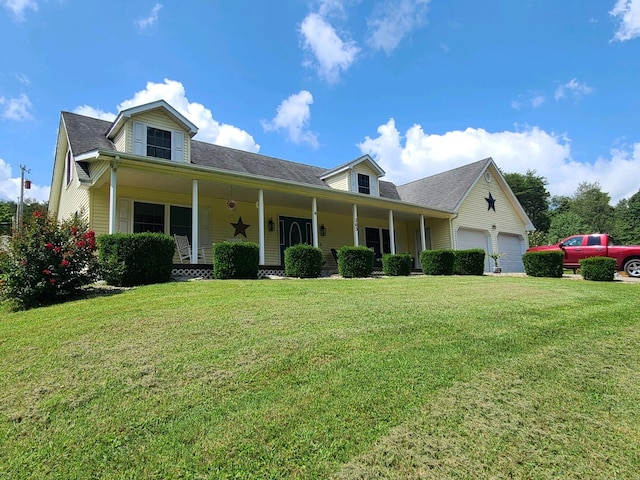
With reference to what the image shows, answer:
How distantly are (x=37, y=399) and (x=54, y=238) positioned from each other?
5452 mm

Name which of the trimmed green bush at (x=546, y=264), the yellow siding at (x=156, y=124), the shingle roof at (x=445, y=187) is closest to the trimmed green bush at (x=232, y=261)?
the yellow siding at (x=156, y=124)

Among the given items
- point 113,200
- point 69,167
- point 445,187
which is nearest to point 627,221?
point 445,187

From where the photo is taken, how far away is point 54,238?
7.26 metres

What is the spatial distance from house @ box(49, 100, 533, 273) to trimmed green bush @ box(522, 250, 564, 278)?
505cm

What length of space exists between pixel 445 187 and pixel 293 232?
9.56m

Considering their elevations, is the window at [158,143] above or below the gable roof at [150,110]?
below

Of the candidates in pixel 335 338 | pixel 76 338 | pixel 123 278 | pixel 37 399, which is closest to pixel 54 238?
pixel 123 278

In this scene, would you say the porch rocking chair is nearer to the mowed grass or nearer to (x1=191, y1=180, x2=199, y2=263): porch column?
(x1=191, y1=180, x2=199, y2=263): porch column

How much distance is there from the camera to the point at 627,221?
151 feet

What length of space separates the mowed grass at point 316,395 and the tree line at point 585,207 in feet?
137

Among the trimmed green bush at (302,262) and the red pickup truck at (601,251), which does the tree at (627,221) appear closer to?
the red pickup truck at (601,251)

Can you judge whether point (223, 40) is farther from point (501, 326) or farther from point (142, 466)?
point (142, 466)

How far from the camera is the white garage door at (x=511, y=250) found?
2039 centimetres

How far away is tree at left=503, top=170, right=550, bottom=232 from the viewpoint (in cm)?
4862
